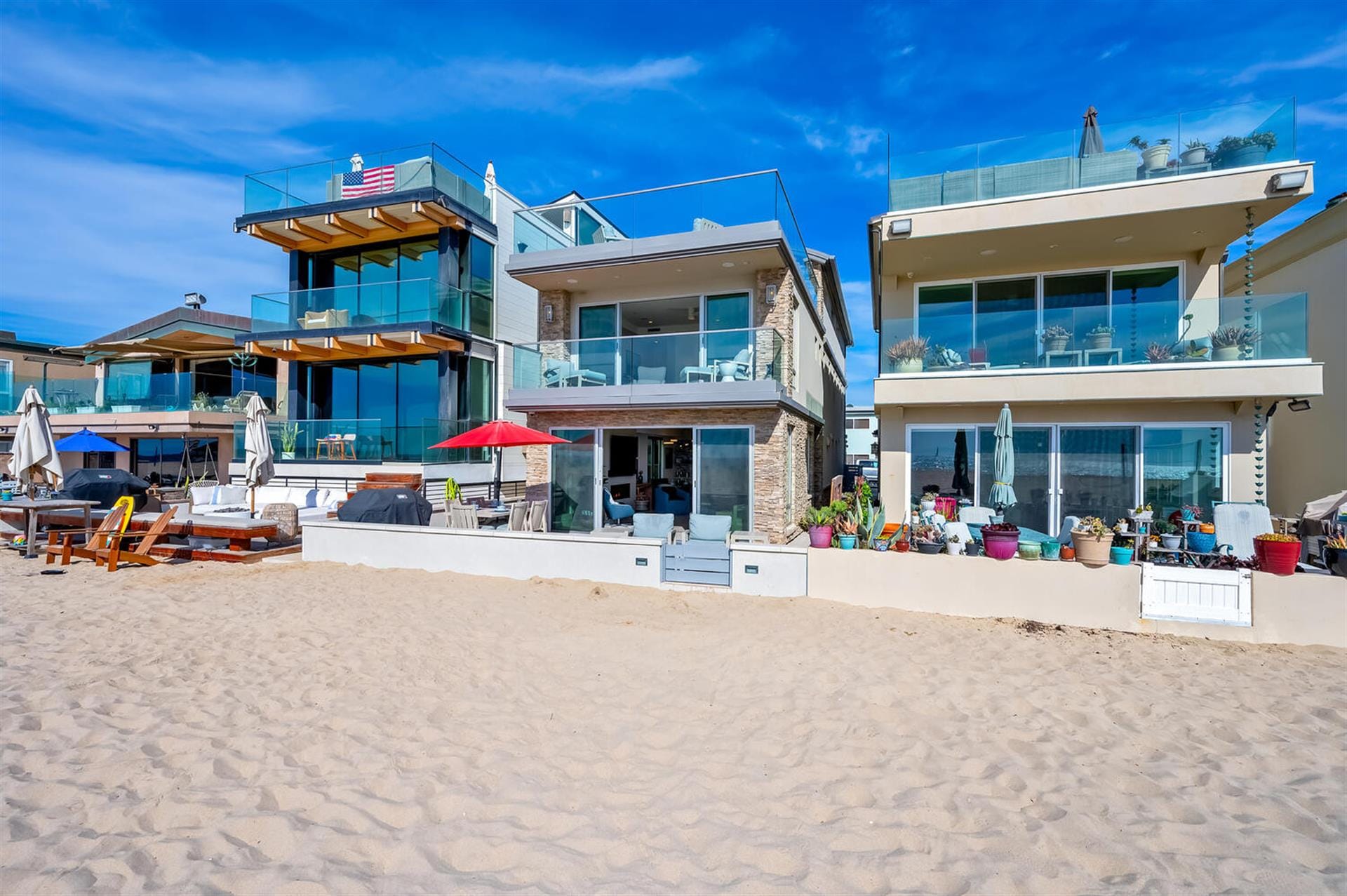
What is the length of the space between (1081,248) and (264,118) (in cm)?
1635

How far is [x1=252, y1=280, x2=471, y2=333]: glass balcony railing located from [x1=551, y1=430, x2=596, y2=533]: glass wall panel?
6180mm

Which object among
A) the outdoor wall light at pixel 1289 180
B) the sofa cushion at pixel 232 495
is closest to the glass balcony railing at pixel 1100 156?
the outdoor wall light at pixel 1289 180

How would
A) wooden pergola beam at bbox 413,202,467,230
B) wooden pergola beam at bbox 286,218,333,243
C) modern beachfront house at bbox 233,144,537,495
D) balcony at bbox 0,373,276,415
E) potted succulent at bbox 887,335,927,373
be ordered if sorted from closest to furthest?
potted succulent at bbox 887,335,927,373, wooden pergola beam at bbox 413,202,467,230, modern beachfront house at bbox 233,144,537,495, wooden pergola beam at bbox 286,218,333,243, balcony at bbox 0,373,276,415

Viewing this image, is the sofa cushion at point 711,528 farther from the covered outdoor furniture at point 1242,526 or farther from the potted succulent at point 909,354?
the covered outdoor furniture at point 1242,526

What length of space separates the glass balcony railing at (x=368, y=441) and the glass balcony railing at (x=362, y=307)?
280cm

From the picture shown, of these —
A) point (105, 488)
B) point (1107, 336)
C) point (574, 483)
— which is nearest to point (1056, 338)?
point (1107, 336)

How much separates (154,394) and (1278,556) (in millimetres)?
29090

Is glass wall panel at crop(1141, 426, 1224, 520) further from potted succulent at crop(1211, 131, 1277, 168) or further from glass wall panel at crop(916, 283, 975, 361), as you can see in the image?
potted succulent at crop(1211, 131, 1277, 168)

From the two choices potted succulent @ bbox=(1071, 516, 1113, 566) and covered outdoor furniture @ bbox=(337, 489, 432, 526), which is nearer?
potted succulent @ bbox=(1071, 516, 1113, 566)

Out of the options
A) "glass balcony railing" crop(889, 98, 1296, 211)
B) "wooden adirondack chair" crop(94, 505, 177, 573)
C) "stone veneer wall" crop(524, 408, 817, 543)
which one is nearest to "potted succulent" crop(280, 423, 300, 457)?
"wooden adirondack chair" crop(94, 505, 177, 573)

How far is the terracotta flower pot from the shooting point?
7598 millimetres

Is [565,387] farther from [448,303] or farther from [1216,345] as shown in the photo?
[1216,345]

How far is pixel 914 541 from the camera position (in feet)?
29.3

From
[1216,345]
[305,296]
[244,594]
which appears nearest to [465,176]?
[305,296]
